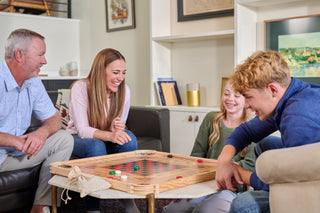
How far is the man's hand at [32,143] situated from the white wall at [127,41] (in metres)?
2.17

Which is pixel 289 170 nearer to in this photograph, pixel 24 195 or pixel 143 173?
pixel 143 173

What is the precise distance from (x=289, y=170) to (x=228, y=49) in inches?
101

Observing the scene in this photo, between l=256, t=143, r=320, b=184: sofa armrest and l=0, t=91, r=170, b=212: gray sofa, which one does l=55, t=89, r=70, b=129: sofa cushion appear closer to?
l=0, t=91, r=170, b=212: gray sofa

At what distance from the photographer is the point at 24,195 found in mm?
2361

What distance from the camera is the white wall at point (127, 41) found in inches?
171

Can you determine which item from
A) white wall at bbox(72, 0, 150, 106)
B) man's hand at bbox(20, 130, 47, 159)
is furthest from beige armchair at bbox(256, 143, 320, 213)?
white wall at bbox(72, 0, 150, 106)

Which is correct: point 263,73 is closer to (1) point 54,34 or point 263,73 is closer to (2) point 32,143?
(2) point 32,143

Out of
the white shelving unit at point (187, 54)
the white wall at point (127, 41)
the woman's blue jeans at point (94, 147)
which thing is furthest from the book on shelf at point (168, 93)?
the woman's blue jeans at point (94, 147)

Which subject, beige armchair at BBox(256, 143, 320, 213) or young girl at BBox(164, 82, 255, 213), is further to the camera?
young girl at BBox(164, 82, 255, 213)

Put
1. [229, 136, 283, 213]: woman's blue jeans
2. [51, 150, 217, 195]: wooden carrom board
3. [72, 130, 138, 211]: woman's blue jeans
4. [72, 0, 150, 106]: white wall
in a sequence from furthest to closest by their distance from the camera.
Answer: [72, 0, 150, 106]: white wall
[72, 130, 138, 211]: woman's blue jeans
[51, 150, 217, 195]: wooden carrom board
[229, 136, 283, 213]: woman's blue jeans

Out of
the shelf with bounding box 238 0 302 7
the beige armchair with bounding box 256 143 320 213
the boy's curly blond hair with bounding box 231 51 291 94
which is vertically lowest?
the beige armchair with bounding box 256 143 320 213

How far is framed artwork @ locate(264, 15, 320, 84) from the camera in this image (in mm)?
3086

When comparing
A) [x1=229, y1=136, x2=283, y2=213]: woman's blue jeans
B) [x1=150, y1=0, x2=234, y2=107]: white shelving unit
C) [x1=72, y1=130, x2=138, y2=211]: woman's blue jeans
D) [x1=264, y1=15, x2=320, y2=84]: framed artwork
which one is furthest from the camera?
[x1=150, y1=0, x2=234, y2=107]: white shelving unit

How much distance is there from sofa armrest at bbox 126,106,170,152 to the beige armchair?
1975 mm
